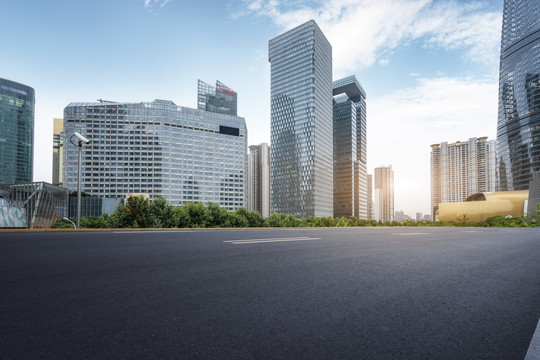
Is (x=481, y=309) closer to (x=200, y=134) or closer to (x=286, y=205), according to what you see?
(x=286, y=205)

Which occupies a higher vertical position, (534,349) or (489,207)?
(534,349)

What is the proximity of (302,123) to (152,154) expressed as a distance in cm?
9137

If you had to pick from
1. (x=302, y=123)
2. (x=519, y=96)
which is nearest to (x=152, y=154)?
(x=302, y=123)

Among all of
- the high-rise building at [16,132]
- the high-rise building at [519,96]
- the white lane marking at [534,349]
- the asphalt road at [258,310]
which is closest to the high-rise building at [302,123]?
the high-rise building at [519,96]

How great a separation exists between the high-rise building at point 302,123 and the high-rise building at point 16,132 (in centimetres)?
16655

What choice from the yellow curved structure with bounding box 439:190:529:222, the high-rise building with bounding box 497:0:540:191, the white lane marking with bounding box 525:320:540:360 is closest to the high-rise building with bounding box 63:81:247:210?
the yellow curved structure with bounding box 439:190:529:222

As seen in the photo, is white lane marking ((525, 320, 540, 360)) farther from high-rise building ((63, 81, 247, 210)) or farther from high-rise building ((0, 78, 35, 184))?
high-rise building ((0, 78, 35, 184))

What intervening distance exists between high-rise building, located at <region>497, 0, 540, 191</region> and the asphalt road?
149 metres

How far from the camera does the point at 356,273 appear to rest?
4.05 metres

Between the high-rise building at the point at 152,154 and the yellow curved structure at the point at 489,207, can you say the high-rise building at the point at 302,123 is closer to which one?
the high-rise building at the point at 152,154

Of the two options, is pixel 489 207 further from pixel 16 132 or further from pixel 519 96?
pixel 16 132

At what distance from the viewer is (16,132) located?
185875mm

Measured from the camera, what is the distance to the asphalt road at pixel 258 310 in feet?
5.81

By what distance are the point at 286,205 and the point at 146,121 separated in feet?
322
